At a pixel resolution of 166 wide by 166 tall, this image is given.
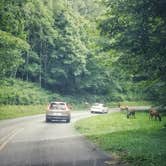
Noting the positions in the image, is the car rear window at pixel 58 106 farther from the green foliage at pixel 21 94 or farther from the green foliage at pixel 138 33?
the green foliage at pixel 138 33

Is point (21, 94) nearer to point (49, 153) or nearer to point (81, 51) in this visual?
point (81, 51)

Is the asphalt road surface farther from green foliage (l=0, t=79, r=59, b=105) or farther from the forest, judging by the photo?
green foliage (l=0, t=79, r=59, b=105)

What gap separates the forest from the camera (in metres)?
16.5

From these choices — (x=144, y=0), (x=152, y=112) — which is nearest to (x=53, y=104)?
(x=152, y=112)

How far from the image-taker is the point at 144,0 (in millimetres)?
15195

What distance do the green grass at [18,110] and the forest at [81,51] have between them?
1581 mm

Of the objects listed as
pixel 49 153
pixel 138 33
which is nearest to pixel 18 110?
pixel 138 33

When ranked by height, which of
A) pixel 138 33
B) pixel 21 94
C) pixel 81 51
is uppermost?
pixel 81 51

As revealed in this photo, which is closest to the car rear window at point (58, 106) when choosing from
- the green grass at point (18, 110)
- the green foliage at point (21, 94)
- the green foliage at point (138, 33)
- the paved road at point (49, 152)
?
the green grass at point (18, 110)

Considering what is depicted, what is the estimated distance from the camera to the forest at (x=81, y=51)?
16.5 metres

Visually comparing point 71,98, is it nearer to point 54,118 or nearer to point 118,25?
point 54,118

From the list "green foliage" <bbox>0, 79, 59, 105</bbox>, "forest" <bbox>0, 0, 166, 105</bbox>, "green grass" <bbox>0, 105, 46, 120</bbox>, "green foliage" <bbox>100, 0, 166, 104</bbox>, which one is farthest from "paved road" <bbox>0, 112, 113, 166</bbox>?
"green foliage" <bbox>0, 79, 59, 105</bbox>

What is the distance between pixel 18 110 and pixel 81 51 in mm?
24734

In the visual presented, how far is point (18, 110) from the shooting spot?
45.3 metres
